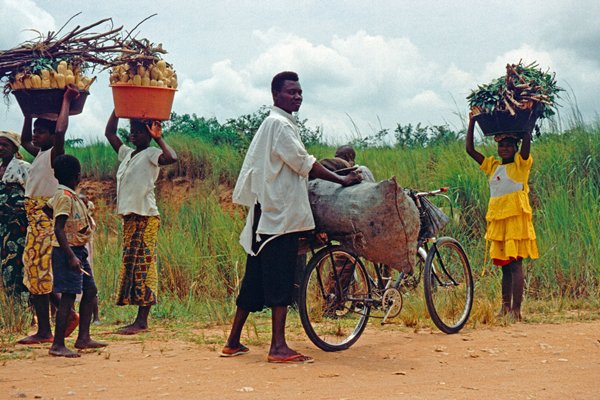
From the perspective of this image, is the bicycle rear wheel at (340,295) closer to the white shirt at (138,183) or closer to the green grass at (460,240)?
the green grass at (460,240)

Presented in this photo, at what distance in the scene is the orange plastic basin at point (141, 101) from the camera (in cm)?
671

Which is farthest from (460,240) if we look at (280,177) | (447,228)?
(280,177)

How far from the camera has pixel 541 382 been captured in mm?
5008

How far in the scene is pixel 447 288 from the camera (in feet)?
→ 22.9

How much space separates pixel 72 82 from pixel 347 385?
3.17m

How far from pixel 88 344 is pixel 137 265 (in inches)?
41.1

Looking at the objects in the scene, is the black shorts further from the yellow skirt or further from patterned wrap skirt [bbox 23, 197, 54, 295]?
the yellow skirt

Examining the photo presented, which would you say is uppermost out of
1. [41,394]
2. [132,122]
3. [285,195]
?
[132,122]

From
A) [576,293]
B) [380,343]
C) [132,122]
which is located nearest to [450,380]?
[380,343]

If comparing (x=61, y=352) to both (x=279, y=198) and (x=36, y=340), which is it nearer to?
(x=36, y=340)

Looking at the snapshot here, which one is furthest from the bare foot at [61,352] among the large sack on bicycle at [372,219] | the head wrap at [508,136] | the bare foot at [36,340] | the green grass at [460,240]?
the head wrap at [508,136]

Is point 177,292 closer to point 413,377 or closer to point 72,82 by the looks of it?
point 72,82

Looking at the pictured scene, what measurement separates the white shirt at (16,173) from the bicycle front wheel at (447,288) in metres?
3.47

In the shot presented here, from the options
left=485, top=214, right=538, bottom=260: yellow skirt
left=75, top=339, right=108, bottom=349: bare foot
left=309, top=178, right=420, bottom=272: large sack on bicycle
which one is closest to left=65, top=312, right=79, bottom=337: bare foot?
left=75, top=339, right=108, bottom=349: bare foot
